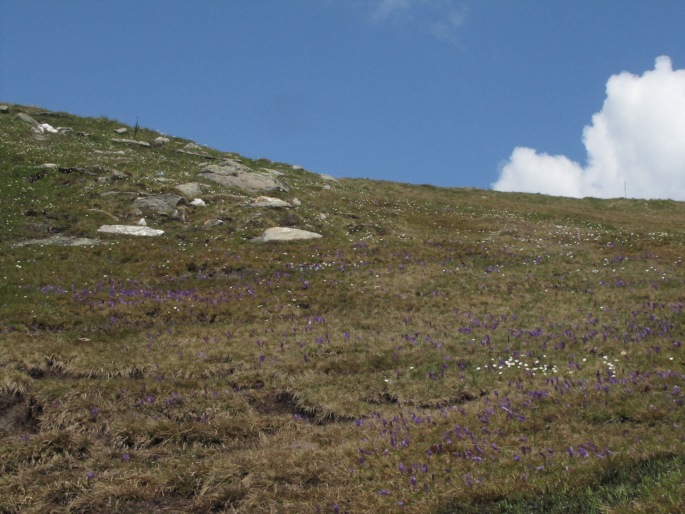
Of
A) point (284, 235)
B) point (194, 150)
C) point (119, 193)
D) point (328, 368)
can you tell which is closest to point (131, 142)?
point (194, 150)

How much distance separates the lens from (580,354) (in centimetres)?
1507

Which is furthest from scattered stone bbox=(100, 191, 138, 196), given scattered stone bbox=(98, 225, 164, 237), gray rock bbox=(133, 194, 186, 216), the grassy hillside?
scattered stone bbox=(98, 225, 164, 237)

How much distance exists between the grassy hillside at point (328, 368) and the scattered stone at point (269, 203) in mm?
2471

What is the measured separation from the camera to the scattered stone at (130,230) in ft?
102

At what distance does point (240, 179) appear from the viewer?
147 ft

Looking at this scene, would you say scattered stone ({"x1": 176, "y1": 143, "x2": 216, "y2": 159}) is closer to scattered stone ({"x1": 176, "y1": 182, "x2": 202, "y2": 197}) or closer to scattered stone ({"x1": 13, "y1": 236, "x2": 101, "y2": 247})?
scattered stone ({"x1": 176, "y1": 182, "x2": 202, "y2": 197})

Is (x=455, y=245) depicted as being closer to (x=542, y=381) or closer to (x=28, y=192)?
(x=542, y=381)

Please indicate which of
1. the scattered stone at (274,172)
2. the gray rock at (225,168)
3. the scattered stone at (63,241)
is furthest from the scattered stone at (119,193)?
the scattered stone at (274,172)

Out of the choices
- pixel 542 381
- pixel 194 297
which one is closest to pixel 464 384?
pixel 542 381

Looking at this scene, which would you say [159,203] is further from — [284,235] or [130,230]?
[284,235]

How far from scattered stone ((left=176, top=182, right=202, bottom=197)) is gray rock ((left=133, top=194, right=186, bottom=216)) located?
2043 millimetres

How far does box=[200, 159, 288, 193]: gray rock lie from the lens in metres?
43.7

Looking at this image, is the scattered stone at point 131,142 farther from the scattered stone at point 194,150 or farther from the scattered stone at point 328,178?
the scattered stone at point 328,178

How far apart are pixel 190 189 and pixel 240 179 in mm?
6170
